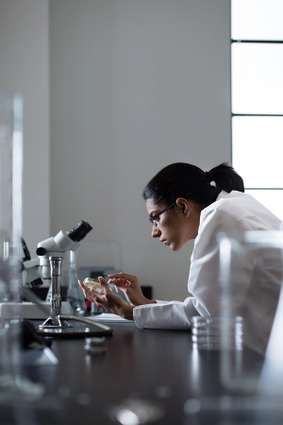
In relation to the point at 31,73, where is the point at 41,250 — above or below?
below

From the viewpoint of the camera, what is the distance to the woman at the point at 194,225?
2.17 meters

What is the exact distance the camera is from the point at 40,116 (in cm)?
472

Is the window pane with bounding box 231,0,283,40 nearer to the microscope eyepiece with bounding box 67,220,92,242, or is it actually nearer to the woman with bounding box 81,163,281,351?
the woman with bounding box 81,163,281,351

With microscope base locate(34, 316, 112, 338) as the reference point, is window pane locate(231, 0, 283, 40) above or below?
above

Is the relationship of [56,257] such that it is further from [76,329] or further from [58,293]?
[76,329]

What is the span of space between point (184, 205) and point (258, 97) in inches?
101

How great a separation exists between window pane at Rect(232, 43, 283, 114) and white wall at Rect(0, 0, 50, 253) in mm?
1302

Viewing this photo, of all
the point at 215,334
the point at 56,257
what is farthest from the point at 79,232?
the point at 215,334

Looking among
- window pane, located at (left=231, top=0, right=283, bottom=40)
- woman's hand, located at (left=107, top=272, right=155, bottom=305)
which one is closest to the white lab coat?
woman's hand, located at (left=107, top=272, right=155, bottom=305)

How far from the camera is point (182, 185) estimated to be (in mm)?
2637

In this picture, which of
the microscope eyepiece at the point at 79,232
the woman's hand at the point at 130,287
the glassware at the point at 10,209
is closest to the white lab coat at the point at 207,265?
the woman's hand at the point at 130,287

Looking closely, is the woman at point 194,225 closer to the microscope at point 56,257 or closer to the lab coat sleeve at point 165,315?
the lab coat sleeve at point 165,315

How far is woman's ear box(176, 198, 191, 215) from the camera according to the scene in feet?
8.70

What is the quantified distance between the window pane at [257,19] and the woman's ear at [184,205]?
8.90 ft
